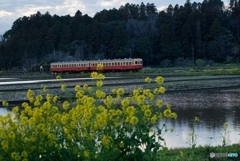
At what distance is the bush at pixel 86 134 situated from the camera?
392cm

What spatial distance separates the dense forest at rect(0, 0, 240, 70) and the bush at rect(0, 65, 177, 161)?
167ft

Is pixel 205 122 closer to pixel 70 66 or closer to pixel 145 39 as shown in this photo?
pixel 70 66

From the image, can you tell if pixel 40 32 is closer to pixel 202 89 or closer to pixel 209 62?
pixel 209 62

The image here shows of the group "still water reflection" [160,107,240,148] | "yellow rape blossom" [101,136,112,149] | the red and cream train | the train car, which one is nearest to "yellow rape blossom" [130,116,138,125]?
"yellow rape blossom" [101,136,112,149]

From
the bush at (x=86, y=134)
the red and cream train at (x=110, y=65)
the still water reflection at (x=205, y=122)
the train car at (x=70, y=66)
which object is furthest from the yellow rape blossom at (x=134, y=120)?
the train car at (x=70, y=66)

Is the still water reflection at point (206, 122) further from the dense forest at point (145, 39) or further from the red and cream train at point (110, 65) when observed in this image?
the dense forest at point (145, 39)

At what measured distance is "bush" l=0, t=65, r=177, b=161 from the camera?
3920mm

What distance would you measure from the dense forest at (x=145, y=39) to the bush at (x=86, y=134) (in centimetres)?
5096

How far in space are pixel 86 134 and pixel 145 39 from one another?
53881mm

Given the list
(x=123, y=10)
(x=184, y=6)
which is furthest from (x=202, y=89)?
(x=123, y=10)

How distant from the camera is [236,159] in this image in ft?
20.0

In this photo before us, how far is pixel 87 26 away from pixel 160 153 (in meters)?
56.8

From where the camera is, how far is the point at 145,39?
5741 centimetres

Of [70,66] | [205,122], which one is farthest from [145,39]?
[205,122]
